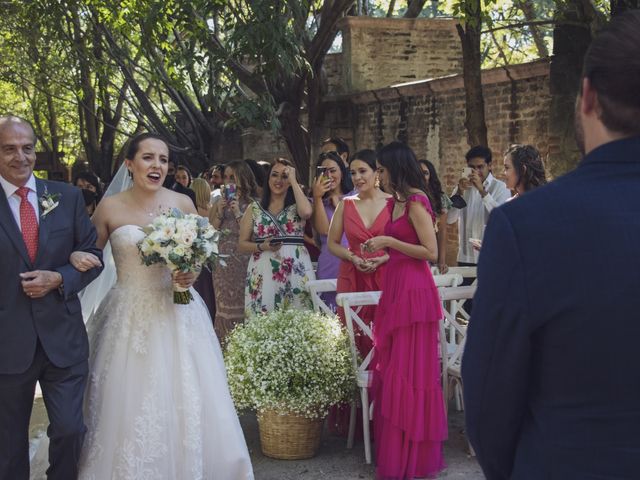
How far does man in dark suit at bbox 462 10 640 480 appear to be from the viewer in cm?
184

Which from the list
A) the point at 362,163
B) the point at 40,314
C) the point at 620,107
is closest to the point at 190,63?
the point at 362,163

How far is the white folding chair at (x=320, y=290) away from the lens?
21.5 feet

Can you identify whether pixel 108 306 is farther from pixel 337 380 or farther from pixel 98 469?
pixel 337 380

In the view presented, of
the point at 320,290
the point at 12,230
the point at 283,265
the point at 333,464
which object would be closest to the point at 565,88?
the point at 283,265

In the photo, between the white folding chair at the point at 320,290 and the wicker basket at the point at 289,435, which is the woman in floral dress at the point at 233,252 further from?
the wicker basket at the point at 289,435

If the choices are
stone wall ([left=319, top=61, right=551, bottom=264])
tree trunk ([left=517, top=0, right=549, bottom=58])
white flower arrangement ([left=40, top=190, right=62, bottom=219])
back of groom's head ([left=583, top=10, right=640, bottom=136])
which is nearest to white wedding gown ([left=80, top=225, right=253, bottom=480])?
white flower arrangement ([left=40, top=190, right=62, bottom=219])

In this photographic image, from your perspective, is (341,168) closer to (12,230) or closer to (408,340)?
(408,340)

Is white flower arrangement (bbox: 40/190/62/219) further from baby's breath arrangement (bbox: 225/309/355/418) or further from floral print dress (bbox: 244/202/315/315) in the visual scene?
floral print dress (bbox: 244/202/315/315)

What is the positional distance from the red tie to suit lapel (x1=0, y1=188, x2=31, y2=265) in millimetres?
42

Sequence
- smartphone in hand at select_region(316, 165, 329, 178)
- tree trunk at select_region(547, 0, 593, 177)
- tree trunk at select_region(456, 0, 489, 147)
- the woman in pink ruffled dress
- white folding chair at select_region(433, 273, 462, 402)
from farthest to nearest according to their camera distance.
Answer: tree trunk at select_region(456, 0, 489, 147) → tree trunk at select_region(547, 0, 593, 177) → smartphone in hand at select_region(316, 165, 329, 178) → white folding chair at select_region(433, 273, 462, 402) → the woman in pink ruffled dress

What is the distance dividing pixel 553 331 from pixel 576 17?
9.06 metres

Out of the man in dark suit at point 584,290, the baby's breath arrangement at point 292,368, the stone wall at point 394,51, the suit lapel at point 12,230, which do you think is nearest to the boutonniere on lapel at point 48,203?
the suit lapel at point 12,230

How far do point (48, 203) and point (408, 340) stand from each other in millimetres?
2421

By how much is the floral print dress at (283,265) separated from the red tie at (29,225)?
3.02 meters
